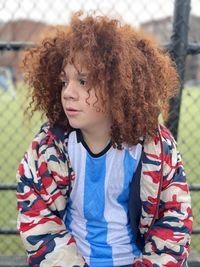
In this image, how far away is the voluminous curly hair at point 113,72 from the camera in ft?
4.82

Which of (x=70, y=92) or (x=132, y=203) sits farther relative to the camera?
(x=132, y=203)

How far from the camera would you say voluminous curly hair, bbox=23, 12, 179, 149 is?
4.82 feet

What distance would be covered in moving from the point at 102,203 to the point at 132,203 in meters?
0.11

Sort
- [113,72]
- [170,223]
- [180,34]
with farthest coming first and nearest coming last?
[180,34]
[170,223]
[113,72]

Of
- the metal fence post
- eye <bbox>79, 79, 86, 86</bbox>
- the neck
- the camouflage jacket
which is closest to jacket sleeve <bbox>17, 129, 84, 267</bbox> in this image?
the camouflage jacket

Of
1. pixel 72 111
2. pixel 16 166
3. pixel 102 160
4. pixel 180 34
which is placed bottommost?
pixel 16 166

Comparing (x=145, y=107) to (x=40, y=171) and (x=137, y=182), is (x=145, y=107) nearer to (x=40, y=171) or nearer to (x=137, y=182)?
(x=137, y=182)

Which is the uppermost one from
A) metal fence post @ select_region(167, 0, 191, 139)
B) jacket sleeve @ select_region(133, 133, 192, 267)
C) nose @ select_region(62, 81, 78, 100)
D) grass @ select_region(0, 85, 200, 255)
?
metal fence post @ select_region(167, 0, 191, 139)

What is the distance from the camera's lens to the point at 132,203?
1.62 meters

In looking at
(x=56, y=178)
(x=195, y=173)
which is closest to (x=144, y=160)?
(x=56, y=178)

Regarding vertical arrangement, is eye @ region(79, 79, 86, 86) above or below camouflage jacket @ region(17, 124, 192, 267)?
above

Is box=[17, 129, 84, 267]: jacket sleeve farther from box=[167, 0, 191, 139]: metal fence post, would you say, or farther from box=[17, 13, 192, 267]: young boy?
box=[167, 0, 191, 139]: metal fence post

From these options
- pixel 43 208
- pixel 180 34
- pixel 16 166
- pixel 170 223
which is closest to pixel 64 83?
pixel 43 208

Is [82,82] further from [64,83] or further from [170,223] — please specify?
[170,223]
